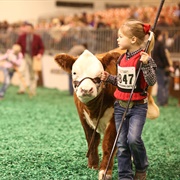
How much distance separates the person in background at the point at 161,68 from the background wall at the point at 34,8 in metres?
10.8

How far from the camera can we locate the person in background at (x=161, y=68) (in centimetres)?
1197

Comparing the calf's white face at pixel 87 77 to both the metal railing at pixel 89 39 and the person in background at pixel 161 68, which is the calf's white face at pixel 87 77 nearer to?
the person in background at pixel 161 68

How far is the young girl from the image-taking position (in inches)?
179

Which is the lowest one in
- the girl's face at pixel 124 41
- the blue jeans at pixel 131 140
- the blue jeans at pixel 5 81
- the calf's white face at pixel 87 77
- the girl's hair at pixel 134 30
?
the blue jeans at pixel 5 81

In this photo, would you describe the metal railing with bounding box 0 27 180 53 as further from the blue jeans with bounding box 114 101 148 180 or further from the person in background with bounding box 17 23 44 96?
the blue jeans with bounding box 114 101 148 180

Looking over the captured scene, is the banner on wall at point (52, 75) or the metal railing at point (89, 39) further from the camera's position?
the banner on wall at point (52, 75)

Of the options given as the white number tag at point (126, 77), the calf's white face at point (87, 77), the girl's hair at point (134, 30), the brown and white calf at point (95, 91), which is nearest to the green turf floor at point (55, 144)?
the brown and white calf at point (95, 91)

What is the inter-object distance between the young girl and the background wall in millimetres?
18289

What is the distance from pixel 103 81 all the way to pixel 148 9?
42.8 ft

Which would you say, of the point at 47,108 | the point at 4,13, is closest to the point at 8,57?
the point at 47,108

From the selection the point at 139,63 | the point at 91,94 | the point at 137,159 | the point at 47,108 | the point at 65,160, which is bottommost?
the point at 47,108

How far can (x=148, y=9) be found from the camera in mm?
17516

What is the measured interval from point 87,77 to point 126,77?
45 centimetres

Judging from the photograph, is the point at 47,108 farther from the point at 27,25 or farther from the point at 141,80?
the point at 141,80
